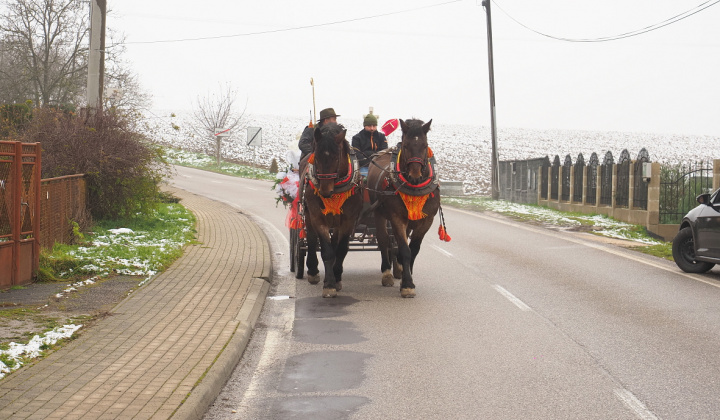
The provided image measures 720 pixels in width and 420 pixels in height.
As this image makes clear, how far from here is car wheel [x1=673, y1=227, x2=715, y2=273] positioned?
13.2m

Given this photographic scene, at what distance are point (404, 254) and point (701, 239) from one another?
222 inches

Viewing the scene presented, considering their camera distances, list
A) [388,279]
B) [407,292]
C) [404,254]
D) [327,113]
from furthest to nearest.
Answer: [388,279], [327,113], [407,292], [404,254]

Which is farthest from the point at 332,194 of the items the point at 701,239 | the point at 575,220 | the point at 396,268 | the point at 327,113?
the point at 575,220

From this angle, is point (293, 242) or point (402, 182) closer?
point (402, 182)

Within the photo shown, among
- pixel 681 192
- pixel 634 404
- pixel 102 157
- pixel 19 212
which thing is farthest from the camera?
pixel 681 192

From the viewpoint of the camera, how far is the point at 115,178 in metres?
16.4

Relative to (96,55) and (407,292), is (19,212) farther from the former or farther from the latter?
(96,55)

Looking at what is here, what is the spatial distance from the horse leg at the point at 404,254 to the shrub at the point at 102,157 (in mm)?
8177

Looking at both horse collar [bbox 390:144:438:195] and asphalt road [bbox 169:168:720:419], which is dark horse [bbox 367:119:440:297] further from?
asphalt road [bbox 169:168:720:419]

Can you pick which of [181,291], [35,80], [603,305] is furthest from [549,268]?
[35,80]

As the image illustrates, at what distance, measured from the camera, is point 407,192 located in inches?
393

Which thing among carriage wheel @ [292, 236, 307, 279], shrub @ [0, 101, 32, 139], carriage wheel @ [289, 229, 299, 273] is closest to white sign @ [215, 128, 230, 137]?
shrub @ [0, 101, 32, 139]

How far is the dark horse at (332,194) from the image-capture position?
9.80 metres

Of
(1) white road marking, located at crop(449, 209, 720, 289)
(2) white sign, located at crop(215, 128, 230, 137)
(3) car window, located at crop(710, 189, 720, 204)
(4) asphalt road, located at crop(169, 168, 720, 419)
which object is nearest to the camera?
(4) asphalt road, located at crop(169, 168, 720, 419)
